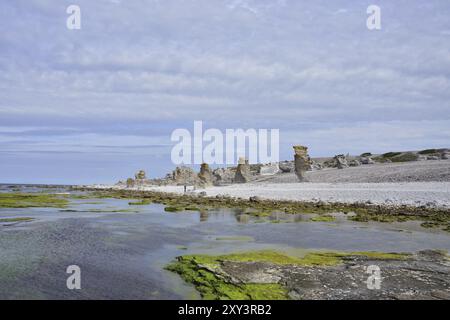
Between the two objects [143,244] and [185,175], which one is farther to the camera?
[185,175]

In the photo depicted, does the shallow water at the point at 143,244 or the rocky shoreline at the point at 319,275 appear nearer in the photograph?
the rocky shoreline at the point at 319,275

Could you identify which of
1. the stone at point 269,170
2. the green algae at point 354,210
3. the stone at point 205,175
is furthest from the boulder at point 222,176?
the green algae at point 354,210

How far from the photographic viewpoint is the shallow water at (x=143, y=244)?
11.3 m

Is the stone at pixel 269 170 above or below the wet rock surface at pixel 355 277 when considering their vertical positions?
above

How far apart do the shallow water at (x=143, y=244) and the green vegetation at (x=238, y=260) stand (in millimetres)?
513

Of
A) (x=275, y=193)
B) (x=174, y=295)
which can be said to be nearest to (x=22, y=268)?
(x=174, y=295)

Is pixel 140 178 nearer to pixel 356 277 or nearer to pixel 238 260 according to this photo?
pixel 238 260

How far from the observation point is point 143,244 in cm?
1867

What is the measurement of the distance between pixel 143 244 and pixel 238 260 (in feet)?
20.5

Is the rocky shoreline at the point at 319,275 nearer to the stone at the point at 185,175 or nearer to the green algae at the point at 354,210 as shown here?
the green algae at the point at 354,210

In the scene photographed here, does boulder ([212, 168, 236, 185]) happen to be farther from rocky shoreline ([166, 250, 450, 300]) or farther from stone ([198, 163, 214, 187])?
rocky shoreline ([166, 250, 450, 300])

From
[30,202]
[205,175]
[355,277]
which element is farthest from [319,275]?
[205,175]

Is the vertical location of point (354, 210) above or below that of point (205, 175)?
below
